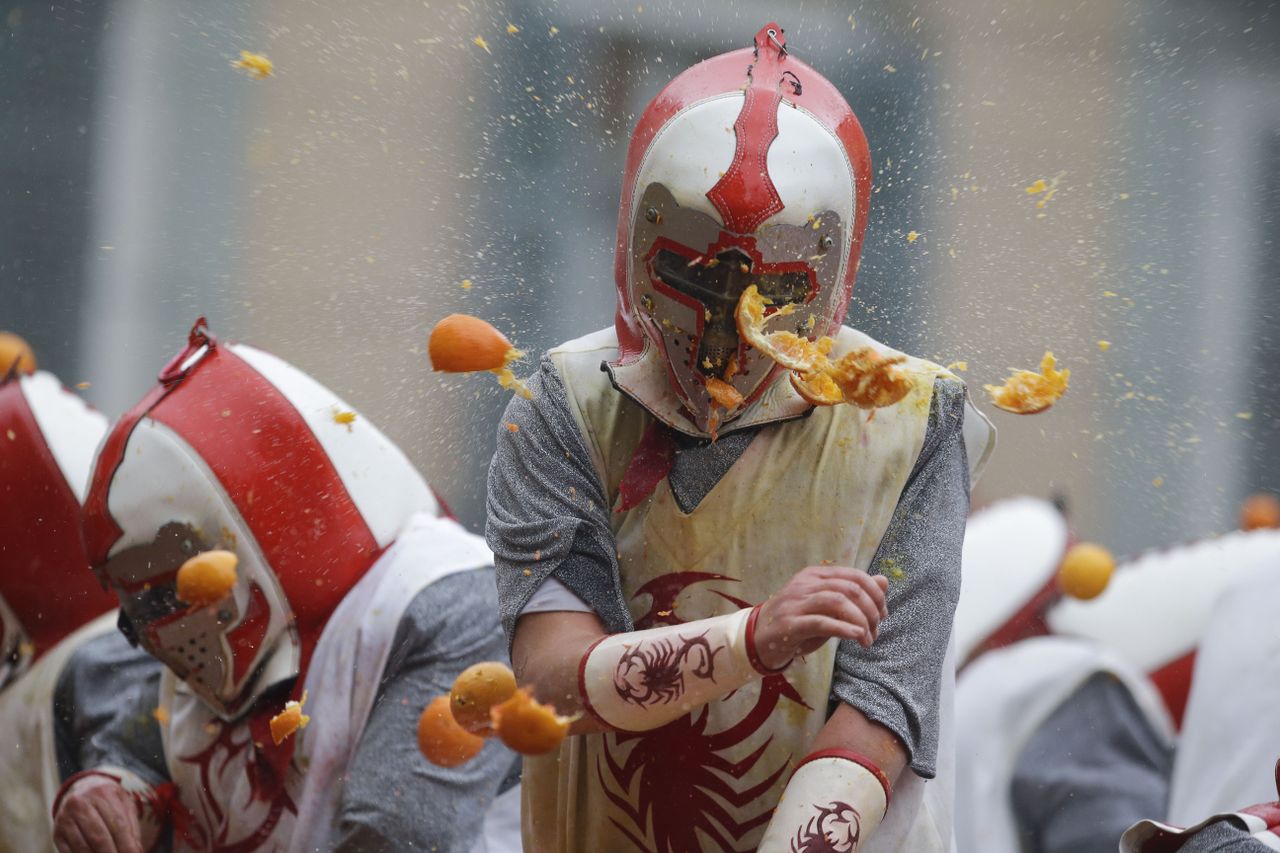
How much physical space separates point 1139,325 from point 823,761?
308 centimetres

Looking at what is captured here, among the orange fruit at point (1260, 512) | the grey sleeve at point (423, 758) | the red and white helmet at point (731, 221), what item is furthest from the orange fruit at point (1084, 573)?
the red and white helmet at point (731, 221)

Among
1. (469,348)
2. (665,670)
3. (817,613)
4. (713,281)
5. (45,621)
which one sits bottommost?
(45,621)

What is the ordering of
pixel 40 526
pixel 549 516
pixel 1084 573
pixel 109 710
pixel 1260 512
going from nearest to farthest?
pixel 549 516 < pixel 109 710 < pixel 40 526 < pixel 1084 573 < pixel 1260 512

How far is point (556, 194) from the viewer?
12.2ft

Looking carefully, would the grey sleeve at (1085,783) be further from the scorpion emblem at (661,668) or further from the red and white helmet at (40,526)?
the red and white helmet at (40,526)

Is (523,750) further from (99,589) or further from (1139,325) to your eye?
(1139,325)

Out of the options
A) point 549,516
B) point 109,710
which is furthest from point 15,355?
point 549,516

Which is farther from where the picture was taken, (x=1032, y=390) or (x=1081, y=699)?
(x=1081, y=699)

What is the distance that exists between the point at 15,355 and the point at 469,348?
72.2 inches

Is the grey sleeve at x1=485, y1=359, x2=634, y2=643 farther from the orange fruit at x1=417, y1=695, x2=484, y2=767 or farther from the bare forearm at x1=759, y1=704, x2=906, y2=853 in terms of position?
the orange fruit at x1=417, y1=695, x2=484, y2=767

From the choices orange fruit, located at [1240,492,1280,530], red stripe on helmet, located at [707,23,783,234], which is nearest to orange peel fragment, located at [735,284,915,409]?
red stripe on helmet, located at [707,23,783,234]

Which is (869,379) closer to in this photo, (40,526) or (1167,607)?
(1167,607)

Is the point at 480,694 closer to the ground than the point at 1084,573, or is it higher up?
higher up

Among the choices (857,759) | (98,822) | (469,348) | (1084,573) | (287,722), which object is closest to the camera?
(857,759)
